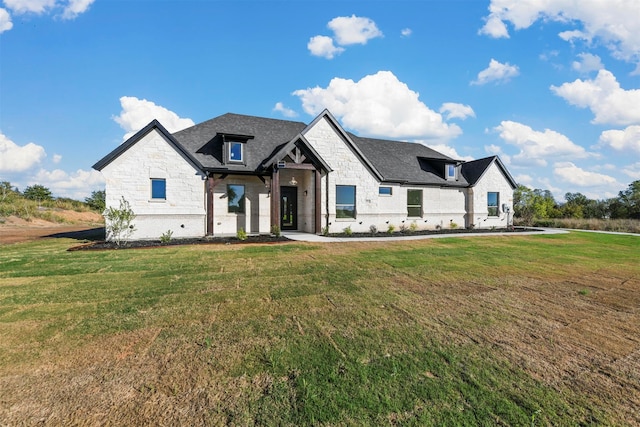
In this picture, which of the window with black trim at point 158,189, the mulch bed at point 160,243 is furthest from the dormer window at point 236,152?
the mulch bed at point 160,243

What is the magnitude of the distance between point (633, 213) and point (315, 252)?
44.7m

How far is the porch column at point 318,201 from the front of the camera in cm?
1664

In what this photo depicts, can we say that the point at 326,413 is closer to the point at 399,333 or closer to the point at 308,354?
the point at 308,354

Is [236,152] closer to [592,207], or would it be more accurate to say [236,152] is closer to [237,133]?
[237,133]

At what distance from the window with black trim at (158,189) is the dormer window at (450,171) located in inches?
740

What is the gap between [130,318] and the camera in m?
4.54

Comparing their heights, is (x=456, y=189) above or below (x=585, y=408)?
above

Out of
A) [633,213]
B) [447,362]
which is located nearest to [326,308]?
[447,362]

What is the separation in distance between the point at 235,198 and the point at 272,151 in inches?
140

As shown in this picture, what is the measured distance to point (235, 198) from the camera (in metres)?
16.9

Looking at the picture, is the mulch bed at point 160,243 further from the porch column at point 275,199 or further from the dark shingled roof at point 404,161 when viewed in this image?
the dark shingled roof at point 404,161

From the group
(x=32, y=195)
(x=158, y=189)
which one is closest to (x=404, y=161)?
(x=158, y=189)

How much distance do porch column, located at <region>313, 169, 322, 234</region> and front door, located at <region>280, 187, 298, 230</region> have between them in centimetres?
232

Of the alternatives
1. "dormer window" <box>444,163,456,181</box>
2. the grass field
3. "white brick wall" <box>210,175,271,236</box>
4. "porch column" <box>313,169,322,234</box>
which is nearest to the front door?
"white brick wall" <box>210,175,271,236</box>
